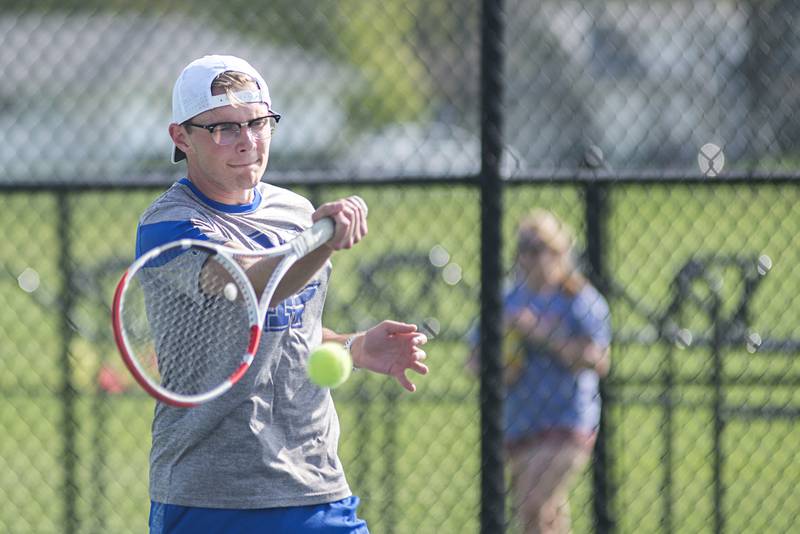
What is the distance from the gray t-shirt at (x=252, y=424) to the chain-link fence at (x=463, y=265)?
113 centimetres

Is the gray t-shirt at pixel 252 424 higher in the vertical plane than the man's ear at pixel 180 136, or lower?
lower

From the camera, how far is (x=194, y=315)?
2.80 meters

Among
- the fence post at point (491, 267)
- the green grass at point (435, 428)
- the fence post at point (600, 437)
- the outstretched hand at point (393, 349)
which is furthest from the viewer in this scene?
the green grass at point (435, 428)

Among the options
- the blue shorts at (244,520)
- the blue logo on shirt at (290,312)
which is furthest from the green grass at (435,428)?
the blue shorts at (244,520)

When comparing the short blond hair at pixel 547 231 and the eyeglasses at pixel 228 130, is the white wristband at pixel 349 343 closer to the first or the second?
the eyeglasses at pixel 228 130

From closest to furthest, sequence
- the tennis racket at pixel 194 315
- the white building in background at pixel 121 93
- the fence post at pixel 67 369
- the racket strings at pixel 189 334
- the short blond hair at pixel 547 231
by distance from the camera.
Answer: the tennis racket at pixel 194 315
the racket strings at pixel 189 334
the fence post at pixel 67 369
the short blond hair at pixel 547 231
the white building in background at pixel 121 93

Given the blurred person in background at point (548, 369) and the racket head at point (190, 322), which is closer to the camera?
the racket head at point (190, 322)

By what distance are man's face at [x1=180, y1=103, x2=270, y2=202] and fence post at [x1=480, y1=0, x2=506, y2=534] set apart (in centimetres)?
123

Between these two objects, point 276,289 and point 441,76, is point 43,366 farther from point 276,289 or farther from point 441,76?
point 276,289

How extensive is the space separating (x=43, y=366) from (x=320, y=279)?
6301mm

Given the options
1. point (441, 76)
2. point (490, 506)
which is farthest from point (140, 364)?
point (441, 76)

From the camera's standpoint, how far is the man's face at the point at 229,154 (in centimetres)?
280

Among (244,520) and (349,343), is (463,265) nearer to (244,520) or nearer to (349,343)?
(349,343)

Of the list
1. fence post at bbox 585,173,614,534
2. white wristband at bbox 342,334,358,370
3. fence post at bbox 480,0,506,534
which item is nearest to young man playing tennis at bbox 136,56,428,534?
white wristband at bbox 342,334,358,370
